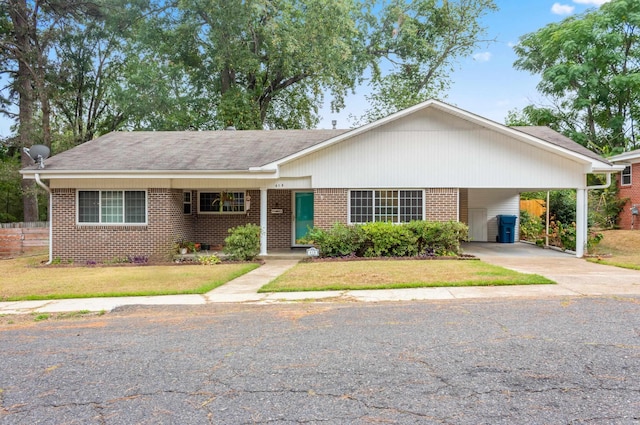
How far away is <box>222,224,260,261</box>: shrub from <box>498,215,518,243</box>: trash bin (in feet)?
34.1

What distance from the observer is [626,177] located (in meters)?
21.8

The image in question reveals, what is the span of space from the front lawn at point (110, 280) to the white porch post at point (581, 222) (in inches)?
385

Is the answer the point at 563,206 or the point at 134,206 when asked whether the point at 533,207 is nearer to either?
the point at 563,206

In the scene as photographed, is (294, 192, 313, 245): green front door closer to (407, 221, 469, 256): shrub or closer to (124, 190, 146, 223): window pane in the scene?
(407, 221, 469, 256): shrub

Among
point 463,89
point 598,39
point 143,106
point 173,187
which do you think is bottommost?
point 173,187

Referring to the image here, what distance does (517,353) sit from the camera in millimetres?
4488

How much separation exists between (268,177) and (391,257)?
14.4ft

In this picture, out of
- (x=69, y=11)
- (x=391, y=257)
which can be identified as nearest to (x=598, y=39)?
(x=391, y=257)

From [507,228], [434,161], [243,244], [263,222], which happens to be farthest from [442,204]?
[243,244]

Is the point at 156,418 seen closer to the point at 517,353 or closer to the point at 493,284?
the point at 517,353

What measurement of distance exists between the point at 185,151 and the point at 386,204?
7.14m

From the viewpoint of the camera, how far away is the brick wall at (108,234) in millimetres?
14047

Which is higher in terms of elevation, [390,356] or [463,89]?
[463,89]

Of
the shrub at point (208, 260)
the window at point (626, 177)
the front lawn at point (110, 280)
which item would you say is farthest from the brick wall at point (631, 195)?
the shrub at point (208, 260)
